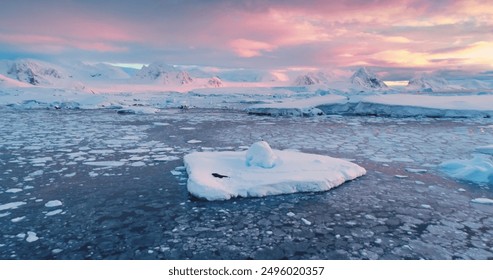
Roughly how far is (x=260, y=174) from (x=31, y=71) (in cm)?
15688

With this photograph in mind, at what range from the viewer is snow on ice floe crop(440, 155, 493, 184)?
4.54m

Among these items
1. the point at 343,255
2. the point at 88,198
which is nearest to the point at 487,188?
the point at 343,255

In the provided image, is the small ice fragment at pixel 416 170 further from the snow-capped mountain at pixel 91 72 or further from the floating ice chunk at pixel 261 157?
the snow-capped mountain at pixel 91 72

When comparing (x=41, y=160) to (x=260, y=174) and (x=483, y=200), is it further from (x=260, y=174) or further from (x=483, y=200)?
(x=483, y=200)

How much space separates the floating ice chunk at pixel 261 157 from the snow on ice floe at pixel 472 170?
2.63 meters

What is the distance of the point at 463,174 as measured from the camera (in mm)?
4660

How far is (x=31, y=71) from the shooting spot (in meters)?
132

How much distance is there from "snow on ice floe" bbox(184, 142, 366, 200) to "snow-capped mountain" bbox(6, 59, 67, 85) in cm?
13366

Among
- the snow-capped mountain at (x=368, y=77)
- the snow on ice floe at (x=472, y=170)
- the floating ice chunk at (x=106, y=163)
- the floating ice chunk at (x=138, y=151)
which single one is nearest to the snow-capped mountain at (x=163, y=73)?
the snow-capped mountain at (x=368, y=77)

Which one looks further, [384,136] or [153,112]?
[153,112]

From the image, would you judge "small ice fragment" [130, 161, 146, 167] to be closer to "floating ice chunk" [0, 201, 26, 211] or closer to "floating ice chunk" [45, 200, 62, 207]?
"floating ice chunk" [45, 200, 62, 207]

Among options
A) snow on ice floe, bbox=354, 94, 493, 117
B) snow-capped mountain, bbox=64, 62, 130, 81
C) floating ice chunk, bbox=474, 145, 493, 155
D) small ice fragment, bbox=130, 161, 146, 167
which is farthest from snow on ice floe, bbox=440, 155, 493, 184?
snow-capped mountain, bbox=64, 62, 130, 81
